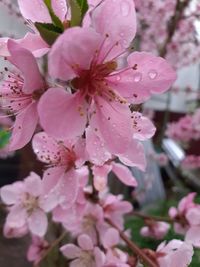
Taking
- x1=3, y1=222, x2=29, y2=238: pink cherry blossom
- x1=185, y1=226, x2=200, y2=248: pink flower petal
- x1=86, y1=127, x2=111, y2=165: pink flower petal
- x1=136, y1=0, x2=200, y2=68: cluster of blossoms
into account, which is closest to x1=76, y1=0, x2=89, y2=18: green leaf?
x1=86, y1=127, x2=111, y2=165: pink flower petal

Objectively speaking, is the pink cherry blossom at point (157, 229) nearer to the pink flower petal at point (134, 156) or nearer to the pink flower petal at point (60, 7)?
the pink flower petal at point (134, 156)

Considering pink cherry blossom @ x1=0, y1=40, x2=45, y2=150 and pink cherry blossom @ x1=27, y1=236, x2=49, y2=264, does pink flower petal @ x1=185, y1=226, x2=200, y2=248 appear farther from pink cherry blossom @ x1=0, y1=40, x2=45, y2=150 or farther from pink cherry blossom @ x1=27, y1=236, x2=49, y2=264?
pink cherry blossom @ x1=27, y1=236, x2=49, y2=264

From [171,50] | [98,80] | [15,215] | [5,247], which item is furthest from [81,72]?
[171,50]

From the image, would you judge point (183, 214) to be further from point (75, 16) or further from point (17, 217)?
point (75, 16)

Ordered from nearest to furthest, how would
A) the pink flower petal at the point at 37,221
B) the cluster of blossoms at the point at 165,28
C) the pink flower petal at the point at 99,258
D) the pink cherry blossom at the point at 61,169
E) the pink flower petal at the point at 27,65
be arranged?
1. the pink flower petal at the point at 27,65
2. the pink cherry blossom at the point at 61,169
3. the pink flower petal at the point at 99,258
4. the pink flower petal at the point at 37,221
5. the cluster of blossoms at the point at 165,28

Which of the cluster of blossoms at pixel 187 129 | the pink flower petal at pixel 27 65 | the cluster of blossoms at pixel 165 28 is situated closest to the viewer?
the pink flower petal at pixel 27 65

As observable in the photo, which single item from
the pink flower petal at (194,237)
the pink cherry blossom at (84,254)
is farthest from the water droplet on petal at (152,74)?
the pink cherry blossom at (84,254)

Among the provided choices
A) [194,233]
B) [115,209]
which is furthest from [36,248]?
[194,233]

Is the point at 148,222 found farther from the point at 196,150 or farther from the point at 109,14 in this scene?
the point at 196,150
